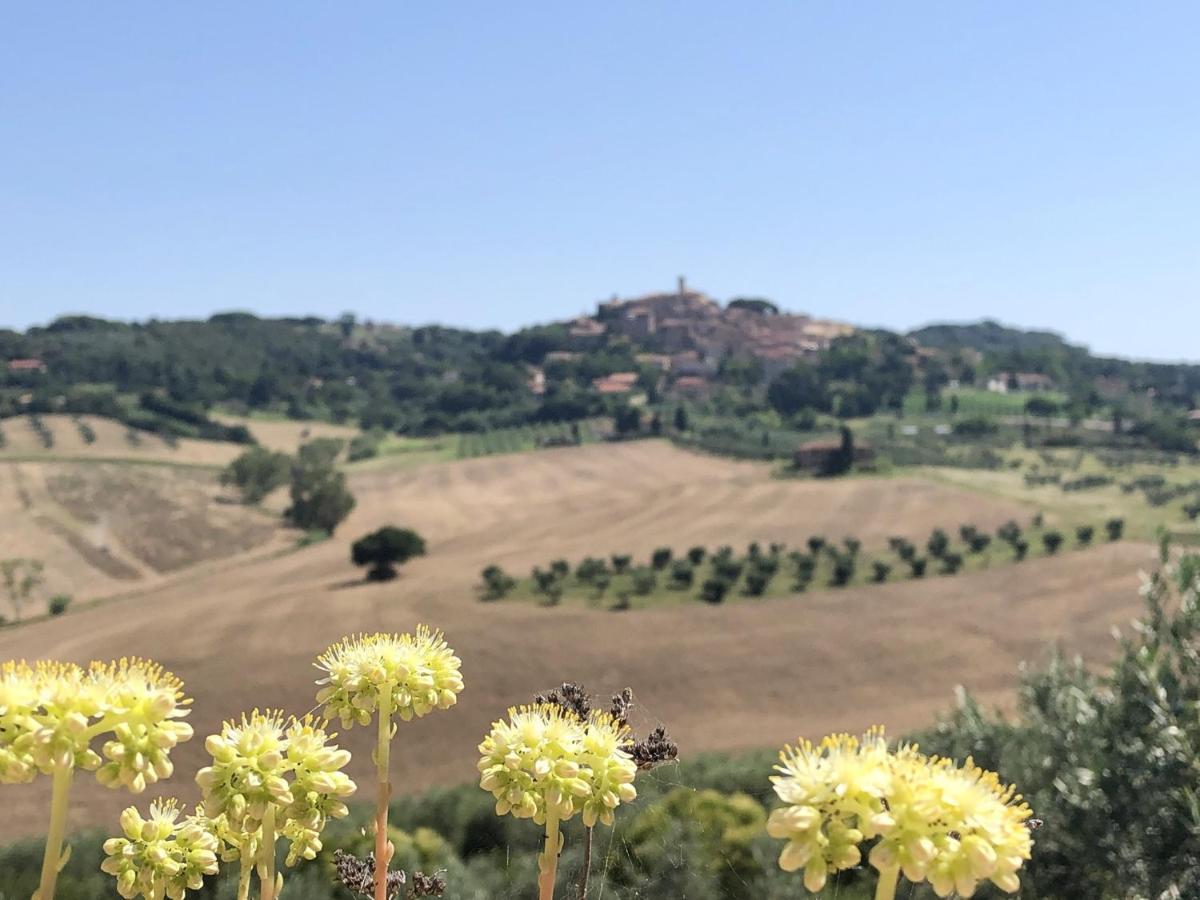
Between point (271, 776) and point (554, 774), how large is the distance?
834 mm

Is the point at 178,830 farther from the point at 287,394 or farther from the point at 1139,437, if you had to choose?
the point at 287,394

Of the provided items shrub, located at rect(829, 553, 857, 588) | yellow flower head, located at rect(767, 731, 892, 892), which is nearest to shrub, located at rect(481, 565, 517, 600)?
shrub, located at rect(829, 553, 857, 588)

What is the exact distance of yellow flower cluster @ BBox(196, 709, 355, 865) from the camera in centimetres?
257

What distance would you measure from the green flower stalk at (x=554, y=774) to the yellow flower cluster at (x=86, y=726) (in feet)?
3.14

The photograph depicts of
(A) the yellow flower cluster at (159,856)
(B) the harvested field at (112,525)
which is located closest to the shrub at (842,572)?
(B) the harvested field at (112,525)

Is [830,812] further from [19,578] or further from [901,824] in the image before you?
[19,578]

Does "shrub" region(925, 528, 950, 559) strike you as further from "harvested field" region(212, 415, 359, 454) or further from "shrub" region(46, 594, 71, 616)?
"harvested field" region(212, 415, 359, 454)

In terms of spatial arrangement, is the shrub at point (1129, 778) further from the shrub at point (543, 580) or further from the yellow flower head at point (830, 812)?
the shrub at point (543, 580)

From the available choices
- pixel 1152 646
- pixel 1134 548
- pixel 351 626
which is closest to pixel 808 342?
pixel 1134 548

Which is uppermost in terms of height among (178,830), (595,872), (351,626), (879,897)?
(879,897)

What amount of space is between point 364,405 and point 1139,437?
311ft

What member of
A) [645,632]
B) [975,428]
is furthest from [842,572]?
[975,428]

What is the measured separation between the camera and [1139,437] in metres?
86.9

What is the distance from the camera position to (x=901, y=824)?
2176mm
